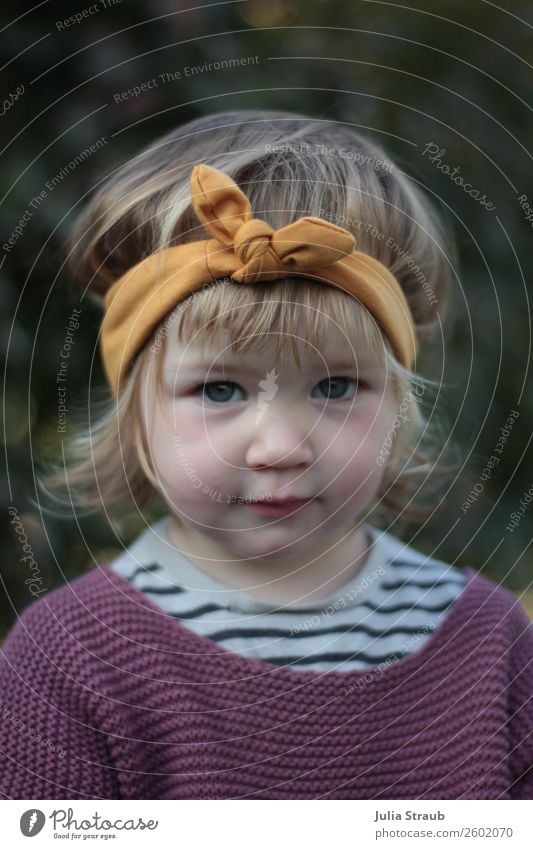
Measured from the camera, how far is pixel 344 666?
2.51ft

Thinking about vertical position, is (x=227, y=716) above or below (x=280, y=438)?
below

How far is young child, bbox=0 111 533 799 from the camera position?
680 mm

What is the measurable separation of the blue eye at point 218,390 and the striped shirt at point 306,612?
15cm

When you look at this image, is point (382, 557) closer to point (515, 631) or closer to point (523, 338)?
point (515, 631)

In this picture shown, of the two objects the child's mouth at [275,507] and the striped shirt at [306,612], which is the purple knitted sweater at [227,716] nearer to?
the striped shirt at [306,612]

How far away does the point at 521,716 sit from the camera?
759 mm

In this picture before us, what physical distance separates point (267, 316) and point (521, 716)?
376 mm

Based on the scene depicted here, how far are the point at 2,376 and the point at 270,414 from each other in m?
0.40

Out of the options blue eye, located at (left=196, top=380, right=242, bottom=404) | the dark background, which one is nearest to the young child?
blue eye, located at (left=196, top=380, right=242, bottom=404)

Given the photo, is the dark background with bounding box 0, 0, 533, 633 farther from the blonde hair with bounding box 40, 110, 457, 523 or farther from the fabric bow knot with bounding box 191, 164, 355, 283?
the fabric bow knot with bounding box 191, 164, 355, 283

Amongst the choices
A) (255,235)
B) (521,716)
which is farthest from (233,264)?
(521,716)

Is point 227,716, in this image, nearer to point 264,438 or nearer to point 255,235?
point 264,438

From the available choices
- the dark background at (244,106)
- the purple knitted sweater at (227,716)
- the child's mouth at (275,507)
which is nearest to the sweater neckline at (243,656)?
the purple knitted sweater at (227,716)

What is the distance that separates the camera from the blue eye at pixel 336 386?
27.5 inches
